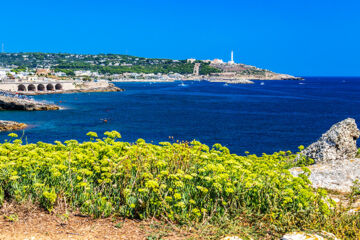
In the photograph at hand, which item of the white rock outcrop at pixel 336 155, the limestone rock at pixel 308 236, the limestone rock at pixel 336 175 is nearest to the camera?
the limestone rock at pixel 308 236

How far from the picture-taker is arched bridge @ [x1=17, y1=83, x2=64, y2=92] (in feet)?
318

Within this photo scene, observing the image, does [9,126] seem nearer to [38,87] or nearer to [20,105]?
[20,105]

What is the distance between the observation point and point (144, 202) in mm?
6324

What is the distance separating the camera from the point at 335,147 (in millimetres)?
12500

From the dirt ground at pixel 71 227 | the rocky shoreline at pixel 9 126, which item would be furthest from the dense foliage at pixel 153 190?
the rocky shoreline at pixel 9 126

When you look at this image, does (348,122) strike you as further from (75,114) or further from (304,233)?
(75,114)

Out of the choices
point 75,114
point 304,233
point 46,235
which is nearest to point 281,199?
point 304,233

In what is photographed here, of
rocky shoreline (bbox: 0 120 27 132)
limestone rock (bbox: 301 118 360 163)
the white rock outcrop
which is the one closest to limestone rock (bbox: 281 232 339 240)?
the white rock outcrop

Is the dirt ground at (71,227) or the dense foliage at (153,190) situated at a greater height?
the dense foliage at (153,190)

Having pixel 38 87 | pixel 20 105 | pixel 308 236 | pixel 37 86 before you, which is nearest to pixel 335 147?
pixel 308 236

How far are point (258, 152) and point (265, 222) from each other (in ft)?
84.5

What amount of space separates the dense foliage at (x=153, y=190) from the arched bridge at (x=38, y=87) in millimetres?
99164

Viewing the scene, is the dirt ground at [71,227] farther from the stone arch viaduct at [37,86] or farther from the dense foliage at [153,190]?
the stone arch viaduct at [37,86]

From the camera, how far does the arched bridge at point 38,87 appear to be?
9704cm
